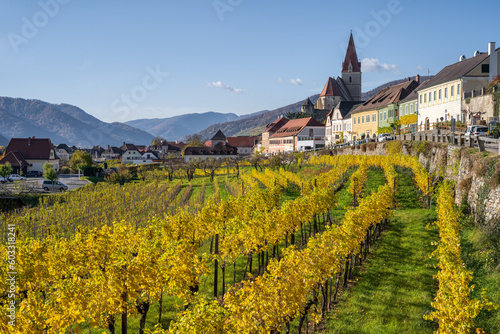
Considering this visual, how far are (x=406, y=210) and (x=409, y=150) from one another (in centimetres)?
1634

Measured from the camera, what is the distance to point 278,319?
10.8m

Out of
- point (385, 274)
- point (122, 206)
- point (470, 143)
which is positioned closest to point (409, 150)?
point (470, 143)

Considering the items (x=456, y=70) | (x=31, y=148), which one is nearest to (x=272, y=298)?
(x=456, y=70)

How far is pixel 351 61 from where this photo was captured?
413 ft

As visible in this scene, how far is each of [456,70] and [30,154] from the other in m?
80.9

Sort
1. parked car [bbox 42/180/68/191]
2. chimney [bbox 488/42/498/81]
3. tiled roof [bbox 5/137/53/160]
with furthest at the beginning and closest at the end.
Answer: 1. tiled roof [bbox 5/137/53/160]
2. parked car [bbox 42/180/68/191]
3. chimney [bbox 488/42/498/81]

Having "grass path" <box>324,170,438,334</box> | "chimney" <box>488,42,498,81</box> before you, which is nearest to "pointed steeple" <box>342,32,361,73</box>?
"chimney" <box>488,42,498,81</box>

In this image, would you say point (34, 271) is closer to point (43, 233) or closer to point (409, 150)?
point (43, 233)

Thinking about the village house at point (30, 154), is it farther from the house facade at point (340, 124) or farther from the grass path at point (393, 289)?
the grass path at point (393, 289)

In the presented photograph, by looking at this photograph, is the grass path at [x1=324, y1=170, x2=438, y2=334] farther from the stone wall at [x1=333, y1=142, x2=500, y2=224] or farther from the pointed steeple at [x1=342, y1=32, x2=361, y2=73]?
the pointed steeple at [x1=342, y1=32, x2=361, y2=73]

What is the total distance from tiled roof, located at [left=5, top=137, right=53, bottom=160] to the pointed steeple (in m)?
89.8

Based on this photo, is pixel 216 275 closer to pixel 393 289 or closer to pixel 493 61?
pixel 393 289

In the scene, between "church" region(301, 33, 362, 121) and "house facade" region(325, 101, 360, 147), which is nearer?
"house facade" region(325, 101, 360, 147)

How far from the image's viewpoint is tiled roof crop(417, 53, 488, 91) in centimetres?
4699
